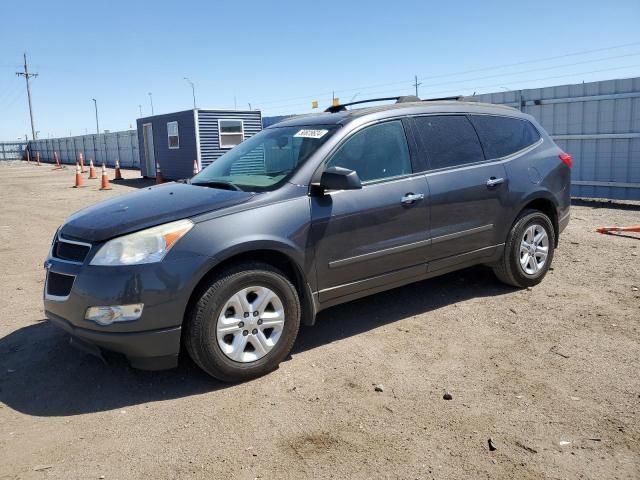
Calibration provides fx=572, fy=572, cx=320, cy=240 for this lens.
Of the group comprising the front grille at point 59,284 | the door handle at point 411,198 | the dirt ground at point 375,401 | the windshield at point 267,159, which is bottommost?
the dirt ground at point 375,401

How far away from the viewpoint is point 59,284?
12.4 ft

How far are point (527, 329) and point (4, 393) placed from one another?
12.7ft

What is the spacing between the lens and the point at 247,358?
381 centimetres

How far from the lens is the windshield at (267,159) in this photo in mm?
4293

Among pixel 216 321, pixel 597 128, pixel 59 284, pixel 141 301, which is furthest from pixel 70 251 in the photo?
pixel 597 128

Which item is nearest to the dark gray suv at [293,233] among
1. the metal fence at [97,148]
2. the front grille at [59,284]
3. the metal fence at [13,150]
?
the front grille at [59,284]

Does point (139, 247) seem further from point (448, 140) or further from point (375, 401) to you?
point (448, 140)

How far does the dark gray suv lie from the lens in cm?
355

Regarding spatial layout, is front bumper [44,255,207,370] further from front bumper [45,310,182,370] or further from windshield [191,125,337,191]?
windshield [191,125,337,191]

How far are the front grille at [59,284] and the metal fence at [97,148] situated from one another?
85.2 ft

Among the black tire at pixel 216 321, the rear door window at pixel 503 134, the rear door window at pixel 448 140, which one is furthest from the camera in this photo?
the rear door window at pixel 503 134

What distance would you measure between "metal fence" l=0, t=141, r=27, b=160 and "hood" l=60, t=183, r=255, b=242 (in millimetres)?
63345

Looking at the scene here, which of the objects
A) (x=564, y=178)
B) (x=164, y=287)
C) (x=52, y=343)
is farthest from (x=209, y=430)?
(x=564, y=178)

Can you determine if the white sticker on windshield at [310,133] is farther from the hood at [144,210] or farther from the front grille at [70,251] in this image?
the front grille at [70,251]
